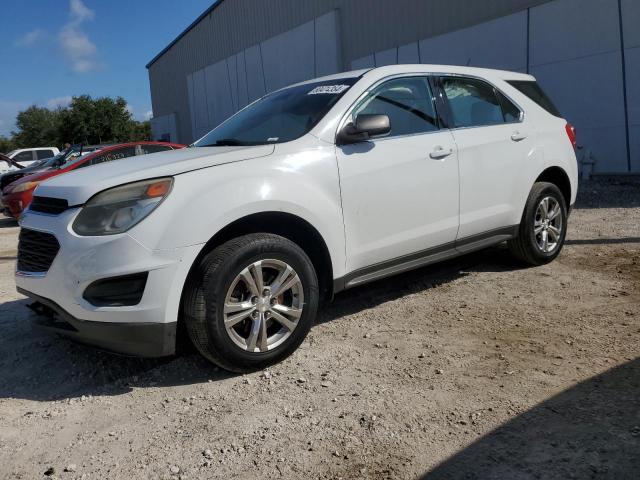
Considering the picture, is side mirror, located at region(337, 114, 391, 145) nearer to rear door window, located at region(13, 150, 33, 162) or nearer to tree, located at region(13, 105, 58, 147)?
rear door window, located at region(13, 150, 33, 162)

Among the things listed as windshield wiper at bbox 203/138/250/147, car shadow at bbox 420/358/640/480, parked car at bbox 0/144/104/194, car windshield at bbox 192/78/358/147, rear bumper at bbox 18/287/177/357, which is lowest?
car shadow at bbox 420/358/640/480

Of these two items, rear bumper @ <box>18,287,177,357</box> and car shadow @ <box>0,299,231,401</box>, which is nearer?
rear bumper @ <box>18,287,177,357</box>

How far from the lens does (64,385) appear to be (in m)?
3.39

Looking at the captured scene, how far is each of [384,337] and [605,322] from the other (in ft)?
4.91

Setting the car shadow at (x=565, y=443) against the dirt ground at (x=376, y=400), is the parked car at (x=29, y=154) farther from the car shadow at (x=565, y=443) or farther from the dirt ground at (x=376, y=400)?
the car shadow at (x=565, y=443)

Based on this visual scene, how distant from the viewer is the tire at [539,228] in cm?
491

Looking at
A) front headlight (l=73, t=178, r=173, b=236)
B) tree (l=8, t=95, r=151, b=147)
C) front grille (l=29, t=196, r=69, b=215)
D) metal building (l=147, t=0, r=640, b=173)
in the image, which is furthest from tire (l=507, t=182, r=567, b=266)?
tree (l=8, t=95, r=151, b=147)

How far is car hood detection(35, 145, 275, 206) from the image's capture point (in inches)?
119

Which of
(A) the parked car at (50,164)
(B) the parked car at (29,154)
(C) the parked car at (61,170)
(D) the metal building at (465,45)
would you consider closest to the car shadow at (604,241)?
(D) the metal building at (465,45)

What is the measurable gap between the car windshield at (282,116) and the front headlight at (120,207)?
97 cm

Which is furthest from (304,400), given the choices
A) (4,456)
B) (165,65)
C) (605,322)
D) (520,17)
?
(165,65)

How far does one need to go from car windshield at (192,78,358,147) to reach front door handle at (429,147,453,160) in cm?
77

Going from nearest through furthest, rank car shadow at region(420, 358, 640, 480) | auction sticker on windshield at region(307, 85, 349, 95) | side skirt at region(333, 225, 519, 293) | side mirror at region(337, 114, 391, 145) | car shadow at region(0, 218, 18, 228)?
1. car shadow at region(420, 358, 640, 480)
2. side mirror at region(337, 114, 391, 145)
3. side skirt at region(333, 225, 519, 293)
4. auction sticker on windshield at region(307, 85, 349, 95)
5. car shadow at region(0, 218, 18, 228)

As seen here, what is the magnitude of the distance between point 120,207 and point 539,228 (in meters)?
3.73
